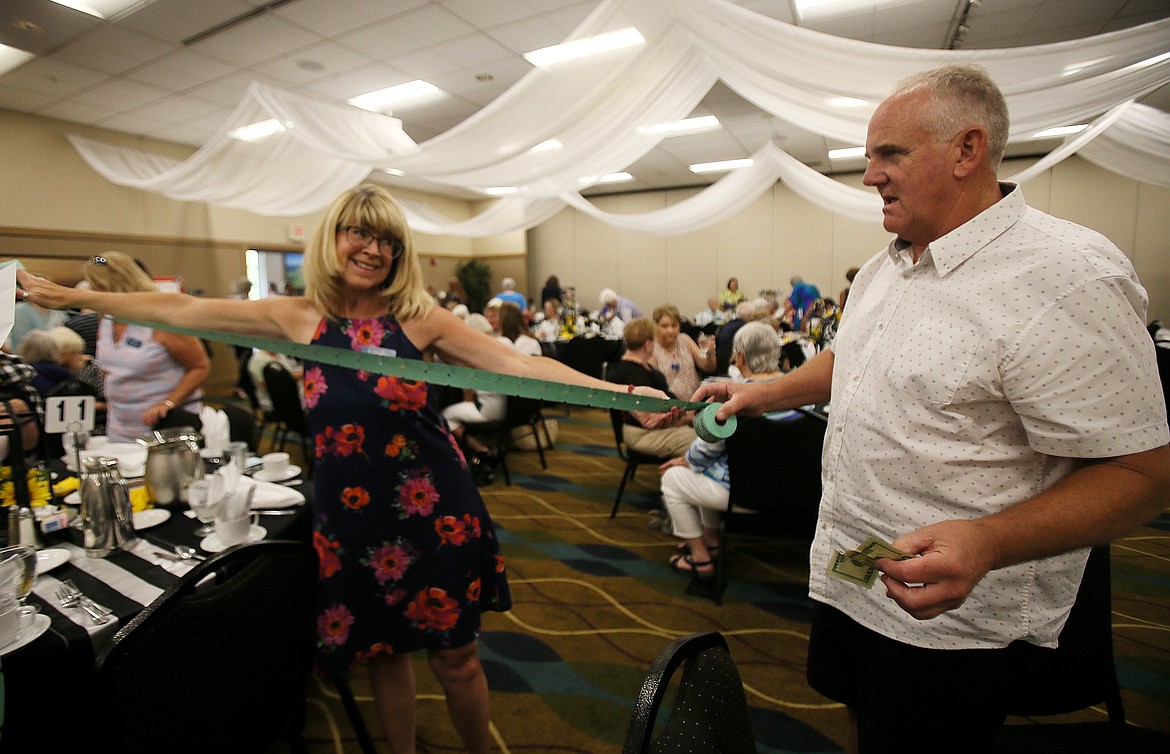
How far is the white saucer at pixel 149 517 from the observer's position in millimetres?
1707

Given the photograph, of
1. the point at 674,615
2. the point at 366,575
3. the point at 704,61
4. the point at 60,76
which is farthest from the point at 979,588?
the point at 60,76

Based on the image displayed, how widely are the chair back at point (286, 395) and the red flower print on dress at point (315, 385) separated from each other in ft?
11.2

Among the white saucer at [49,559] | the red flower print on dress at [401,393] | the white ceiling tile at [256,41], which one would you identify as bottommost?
the white saucer at [49,559]

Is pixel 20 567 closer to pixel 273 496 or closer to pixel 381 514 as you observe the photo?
pixel 381 514

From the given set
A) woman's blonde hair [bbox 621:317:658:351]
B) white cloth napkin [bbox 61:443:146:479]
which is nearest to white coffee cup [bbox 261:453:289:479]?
white cloth napkin [bbox 61:443:146:479]

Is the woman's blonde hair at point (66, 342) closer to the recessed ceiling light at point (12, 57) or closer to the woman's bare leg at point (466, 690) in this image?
the woman's bare leg at point (466, 690)

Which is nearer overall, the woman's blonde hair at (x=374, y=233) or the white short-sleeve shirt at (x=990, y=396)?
the white short-sleeve shirt at (x=990, y=396)

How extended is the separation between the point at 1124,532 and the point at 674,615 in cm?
214

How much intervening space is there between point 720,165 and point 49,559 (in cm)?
1095

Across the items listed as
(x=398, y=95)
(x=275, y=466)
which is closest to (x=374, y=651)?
(x=275, y=466)

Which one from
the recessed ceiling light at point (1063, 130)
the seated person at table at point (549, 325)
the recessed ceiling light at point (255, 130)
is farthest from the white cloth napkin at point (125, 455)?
the seated person at table at point (549, 325)

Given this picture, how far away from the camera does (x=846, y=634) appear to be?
1.31 m

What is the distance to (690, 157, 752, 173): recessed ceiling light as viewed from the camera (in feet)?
33.7

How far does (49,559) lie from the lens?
1.46 metres
